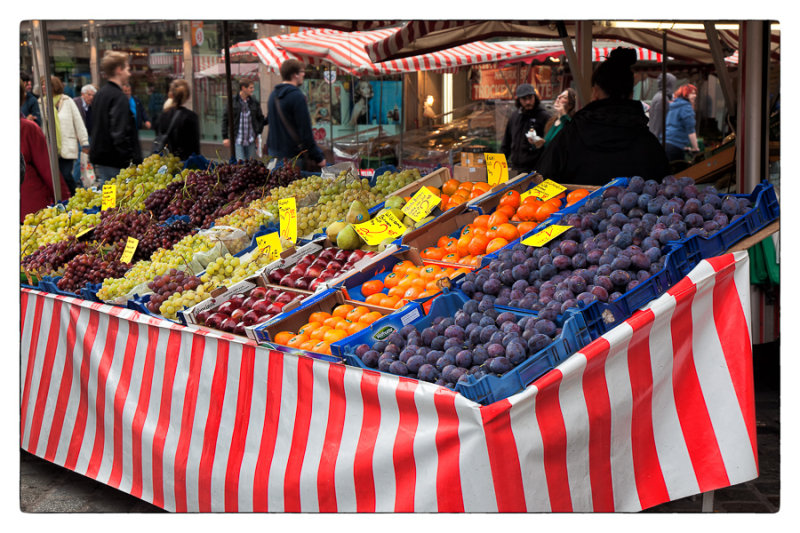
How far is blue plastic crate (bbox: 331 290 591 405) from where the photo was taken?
2.36 m

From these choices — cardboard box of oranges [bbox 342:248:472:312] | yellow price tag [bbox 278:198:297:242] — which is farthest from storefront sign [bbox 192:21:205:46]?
cardboard box of oranges [bbox 342:248:472:312]

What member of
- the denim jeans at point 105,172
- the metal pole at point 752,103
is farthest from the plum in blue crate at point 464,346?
the denim jeans at point 105,172

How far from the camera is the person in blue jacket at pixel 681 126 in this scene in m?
9.61

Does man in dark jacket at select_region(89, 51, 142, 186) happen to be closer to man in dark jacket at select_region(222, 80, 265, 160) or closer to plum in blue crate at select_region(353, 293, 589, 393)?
man in dark jacket at select_region(222, 80, 265, 160)

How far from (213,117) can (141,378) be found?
1076 cm

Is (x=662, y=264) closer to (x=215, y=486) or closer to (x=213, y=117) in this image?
(x=215, y=486)

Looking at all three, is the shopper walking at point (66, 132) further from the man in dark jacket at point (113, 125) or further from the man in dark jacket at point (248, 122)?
the man in dark jacket at point (248, 122)

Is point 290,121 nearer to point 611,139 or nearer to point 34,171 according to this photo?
point 34,171

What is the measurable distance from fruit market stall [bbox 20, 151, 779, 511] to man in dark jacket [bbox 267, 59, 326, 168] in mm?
2784

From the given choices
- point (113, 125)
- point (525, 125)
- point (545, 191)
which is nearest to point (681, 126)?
point (525, 125)

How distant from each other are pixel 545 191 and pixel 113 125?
14.0ft

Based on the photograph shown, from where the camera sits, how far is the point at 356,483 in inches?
106

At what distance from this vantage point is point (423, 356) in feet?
8.48

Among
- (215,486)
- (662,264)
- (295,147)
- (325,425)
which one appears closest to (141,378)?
(215,486)
